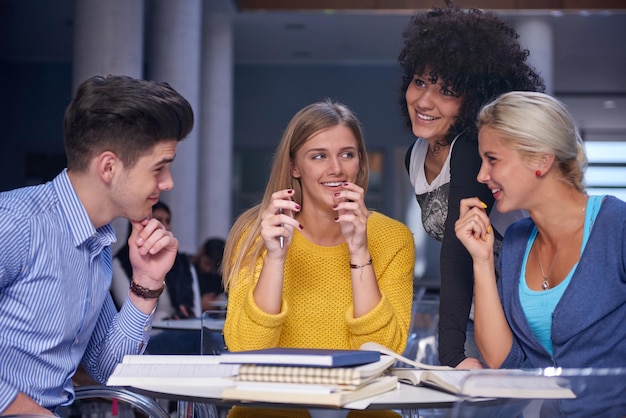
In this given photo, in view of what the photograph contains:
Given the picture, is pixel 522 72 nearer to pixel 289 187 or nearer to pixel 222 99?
pixel 289 187

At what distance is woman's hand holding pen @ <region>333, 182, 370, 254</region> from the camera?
2467 mm

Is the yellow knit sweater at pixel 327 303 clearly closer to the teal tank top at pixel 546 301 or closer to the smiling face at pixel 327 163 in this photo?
the smiling face at pixel 327 163

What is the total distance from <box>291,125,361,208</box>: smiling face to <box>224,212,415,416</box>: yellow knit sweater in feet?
0.57

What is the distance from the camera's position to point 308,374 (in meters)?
1.70

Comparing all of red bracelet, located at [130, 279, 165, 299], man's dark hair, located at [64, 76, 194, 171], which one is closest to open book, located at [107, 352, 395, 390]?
red bracelet, located at [130, 279, 165, 299]

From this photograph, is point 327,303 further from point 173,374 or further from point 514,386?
point 514,386

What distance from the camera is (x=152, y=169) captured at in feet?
6.75

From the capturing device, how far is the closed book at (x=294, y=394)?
1.63 metres

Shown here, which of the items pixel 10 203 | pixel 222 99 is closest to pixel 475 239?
pixel 10 203

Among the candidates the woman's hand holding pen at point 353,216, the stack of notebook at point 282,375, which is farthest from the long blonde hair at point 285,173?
the stack of notebook at point 282,375

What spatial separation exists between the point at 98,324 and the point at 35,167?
1289cm

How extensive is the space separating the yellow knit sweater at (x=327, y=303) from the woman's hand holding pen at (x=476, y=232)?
311 mm

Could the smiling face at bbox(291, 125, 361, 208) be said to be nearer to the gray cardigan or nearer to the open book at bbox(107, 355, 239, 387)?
the gray cardigan

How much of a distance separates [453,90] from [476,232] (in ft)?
2.11
